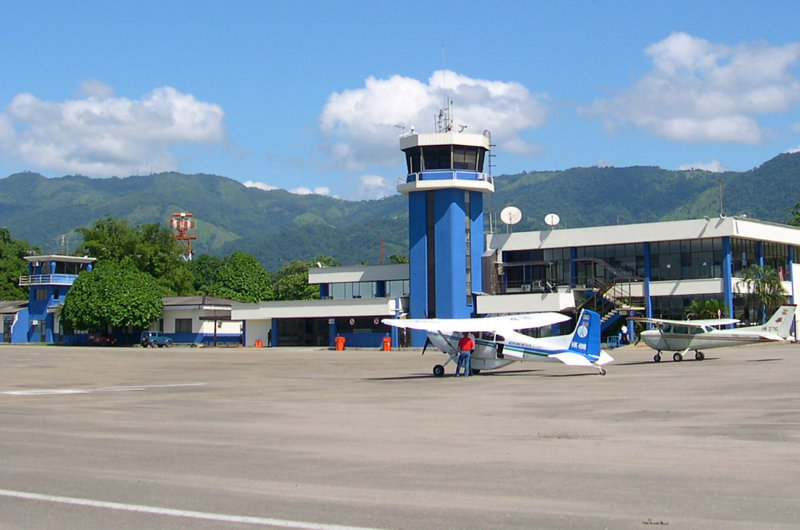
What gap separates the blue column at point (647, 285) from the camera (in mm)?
59031

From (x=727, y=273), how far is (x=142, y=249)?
2491 inches

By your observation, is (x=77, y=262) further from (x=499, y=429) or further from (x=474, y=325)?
(x=499, y=429)

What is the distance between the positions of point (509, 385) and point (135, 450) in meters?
14.2

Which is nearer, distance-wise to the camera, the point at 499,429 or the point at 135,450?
the point at 135,450

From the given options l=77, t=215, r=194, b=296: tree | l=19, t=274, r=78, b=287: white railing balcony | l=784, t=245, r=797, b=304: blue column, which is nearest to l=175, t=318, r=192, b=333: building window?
l=77, t=215, r=194, b=296: tree

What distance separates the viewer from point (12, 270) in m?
112

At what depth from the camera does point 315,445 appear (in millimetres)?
12812

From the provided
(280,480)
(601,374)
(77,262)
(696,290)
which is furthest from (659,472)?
(77,262)

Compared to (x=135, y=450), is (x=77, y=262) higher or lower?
higher

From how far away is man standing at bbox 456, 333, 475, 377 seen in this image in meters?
28.8

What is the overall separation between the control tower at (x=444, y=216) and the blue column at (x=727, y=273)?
17.3 m

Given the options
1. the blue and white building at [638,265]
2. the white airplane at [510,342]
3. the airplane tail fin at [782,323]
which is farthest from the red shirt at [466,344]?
the blue and white building at [638,265]

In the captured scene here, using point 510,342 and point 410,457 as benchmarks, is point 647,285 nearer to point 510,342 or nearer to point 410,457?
point 510,342

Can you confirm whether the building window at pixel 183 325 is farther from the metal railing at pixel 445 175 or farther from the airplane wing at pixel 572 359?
the airplane wing at pixel 572 359
